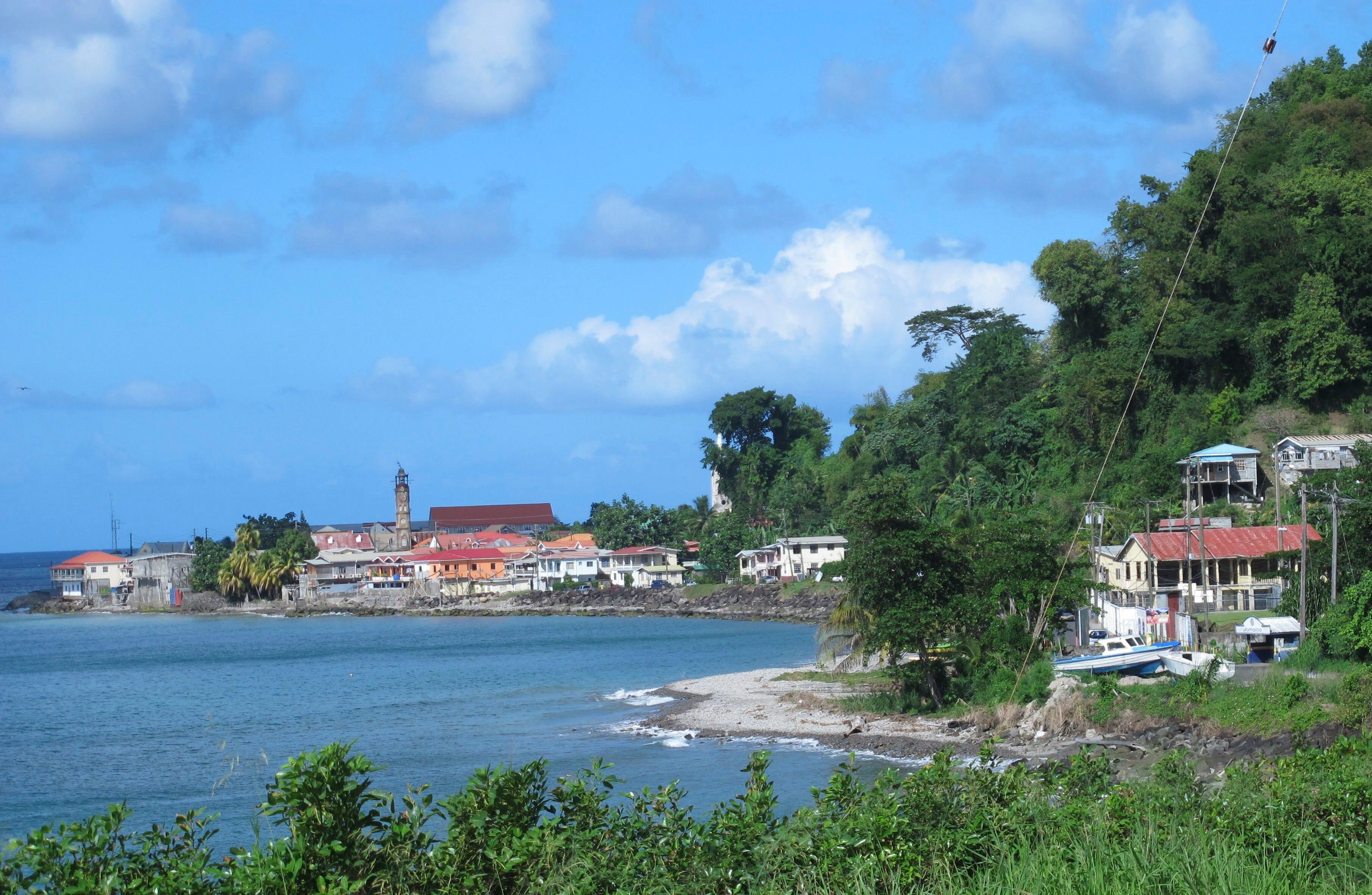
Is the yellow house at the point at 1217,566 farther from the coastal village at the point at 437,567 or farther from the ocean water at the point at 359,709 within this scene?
the coastal village at the point at 437,567

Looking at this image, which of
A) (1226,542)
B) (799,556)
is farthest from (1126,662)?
(799,556)

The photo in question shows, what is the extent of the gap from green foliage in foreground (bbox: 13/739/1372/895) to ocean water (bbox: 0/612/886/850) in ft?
2.58

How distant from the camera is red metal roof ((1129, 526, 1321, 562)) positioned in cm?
3319

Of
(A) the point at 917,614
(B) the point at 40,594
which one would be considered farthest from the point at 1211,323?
(B) the point at 40,594

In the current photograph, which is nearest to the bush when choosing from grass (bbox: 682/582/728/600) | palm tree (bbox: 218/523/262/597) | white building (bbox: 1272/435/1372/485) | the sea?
the sea

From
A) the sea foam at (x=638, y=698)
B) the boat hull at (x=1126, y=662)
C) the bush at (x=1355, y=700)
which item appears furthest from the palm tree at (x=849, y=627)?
the bush at (x=1355, y=700)

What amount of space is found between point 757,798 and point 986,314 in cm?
6192

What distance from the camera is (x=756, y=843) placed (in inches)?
281

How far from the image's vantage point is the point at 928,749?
2305 centimetres

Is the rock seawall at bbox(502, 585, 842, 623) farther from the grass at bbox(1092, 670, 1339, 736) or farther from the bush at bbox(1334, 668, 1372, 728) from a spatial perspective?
the bush at bbox(1334, 668, 1372, 728)

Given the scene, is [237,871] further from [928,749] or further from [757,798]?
[928,749]

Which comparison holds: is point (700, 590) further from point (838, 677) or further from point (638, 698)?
point (838, 677)

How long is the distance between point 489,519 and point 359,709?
88.6m

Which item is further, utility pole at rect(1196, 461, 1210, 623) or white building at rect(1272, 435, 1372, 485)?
white building at rect(1272, 435, 1372, 485)
